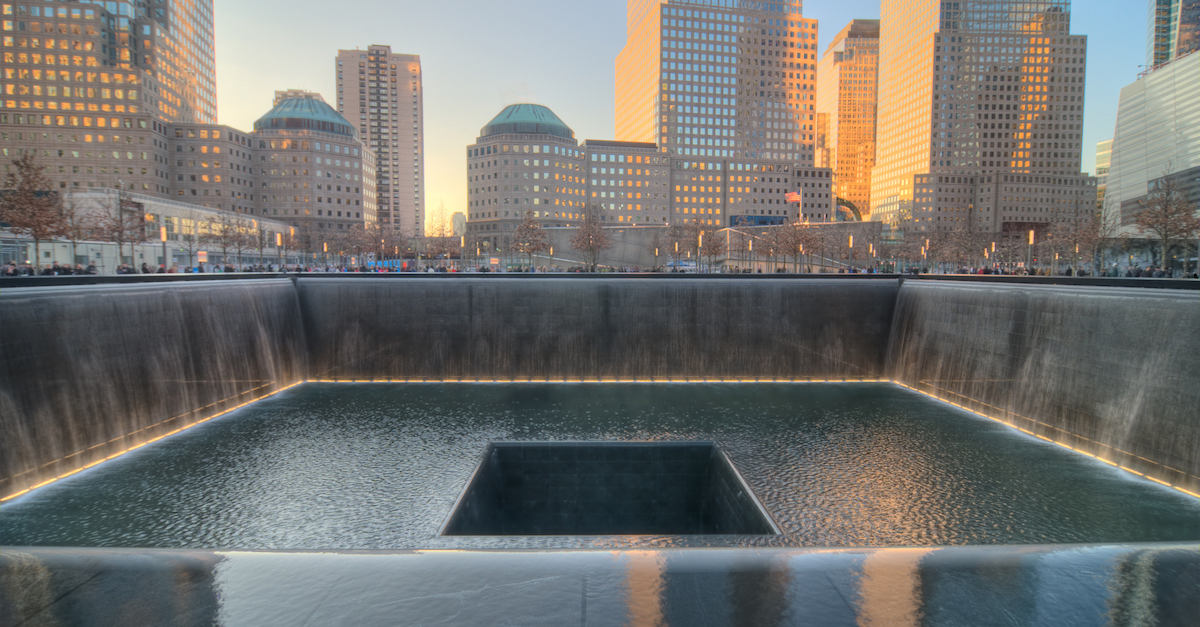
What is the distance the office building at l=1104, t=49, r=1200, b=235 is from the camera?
7894cm

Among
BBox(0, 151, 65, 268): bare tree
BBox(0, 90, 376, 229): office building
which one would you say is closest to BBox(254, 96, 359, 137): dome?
BBox(0, 90, 376, 229): office building

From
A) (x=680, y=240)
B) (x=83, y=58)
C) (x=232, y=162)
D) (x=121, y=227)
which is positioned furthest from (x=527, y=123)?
(x=121, y=227)

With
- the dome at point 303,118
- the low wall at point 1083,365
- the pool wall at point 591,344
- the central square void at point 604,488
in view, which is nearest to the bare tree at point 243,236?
the dome at point 303,118

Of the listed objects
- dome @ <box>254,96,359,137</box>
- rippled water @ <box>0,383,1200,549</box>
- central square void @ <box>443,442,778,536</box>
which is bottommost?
central square void @ <box>443,442,778,536</box>

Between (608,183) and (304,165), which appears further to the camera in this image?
(608,183)

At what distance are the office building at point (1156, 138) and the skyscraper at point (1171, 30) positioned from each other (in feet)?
156

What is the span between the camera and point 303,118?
137 metres

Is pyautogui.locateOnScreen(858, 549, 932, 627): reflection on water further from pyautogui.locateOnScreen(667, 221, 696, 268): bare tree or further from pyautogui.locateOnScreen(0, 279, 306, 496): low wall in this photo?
pyautogui.locateOnScreen(667, 221, 696, 268): bare tree

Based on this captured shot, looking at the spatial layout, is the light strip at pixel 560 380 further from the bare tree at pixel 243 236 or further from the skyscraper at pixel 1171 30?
the skyscraper at pixel 1171 30

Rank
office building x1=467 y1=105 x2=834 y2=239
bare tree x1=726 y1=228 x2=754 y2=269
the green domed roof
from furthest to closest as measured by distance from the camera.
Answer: the green domed roof, office building x1=467 y1=105 x2=834 y2=239, bare tree x1=726 y1=228 x2=754 y2=269

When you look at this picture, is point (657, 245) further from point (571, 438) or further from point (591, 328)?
point (571, 438)

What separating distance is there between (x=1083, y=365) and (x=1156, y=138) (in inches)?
4089

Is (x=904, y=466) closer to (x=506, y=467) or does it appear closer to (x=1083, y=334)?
(x=1083, y=334)

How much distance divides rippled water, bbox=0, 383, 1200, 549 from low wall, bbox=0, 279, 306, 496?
844 millimetres
